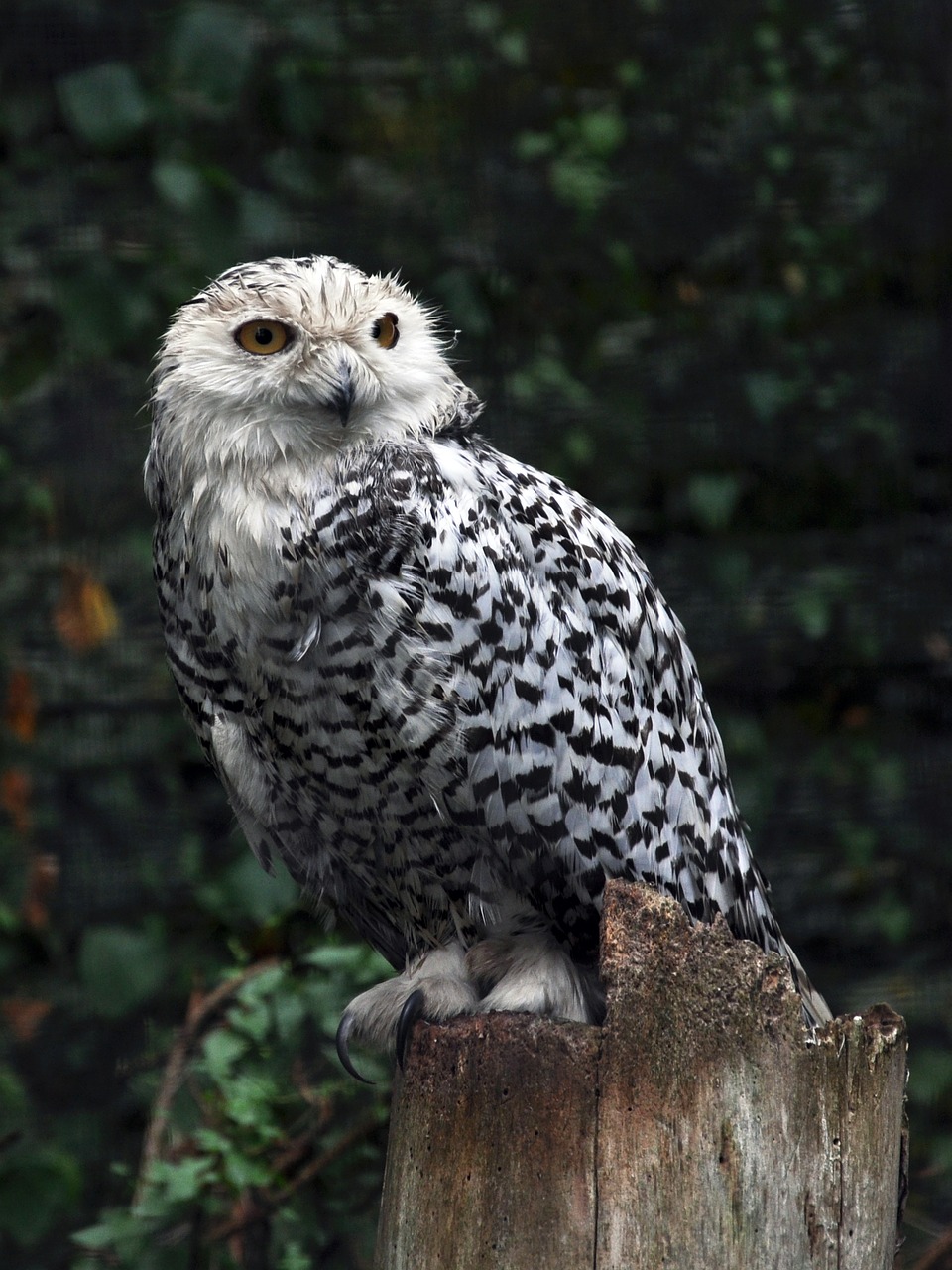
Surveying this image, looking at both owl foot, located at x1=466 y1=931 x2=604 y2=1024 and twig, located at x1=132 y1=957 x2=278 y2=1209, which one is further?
twig, located at x1=132 y1=957 x2=278 y2=1209

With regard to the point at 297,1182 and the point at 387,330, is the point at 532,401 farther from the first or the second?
the point at 297,1182

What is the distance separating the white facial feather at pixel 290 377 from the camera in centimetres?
206

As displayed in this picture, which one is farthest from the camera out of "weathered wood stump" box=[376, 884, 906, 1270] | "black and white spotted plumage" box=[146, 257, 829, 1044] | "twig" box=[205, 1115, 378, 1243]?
"twig" box=[205, 1115, 378, 1243]

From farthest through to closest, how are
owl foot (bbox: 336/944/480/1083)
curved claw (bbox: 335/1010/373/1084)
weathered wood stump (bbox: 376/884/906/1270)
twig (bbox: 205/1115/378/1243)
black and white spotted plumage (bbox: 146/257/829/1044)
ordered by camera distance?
twig (bbox: 205/1115/378/1243) < curved claw (bbox: 335/1010/373/1084) < owl foot (bbox: 336/944/480/1083) < black and white spotted plumage (bbox: 146/257/829/1044) < weathered wood stump (bbox: 376/884/906/1270)

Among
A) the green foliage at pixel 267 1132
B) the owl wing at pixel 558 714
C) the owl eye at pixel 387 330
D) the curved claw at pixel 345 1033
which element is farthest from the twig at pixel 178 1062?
→ the owl eye at pixel 387 330

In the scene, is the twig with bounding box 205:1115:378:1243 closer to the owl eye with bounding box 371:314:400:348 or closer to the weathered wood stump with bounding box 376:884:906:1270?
the weathered wood stump with bounding box 376:884:906:1270

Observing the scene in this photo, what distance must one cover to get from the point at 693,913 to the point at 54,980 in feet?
5.77

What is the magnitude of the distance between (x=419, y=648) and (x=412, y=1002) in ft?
1.77

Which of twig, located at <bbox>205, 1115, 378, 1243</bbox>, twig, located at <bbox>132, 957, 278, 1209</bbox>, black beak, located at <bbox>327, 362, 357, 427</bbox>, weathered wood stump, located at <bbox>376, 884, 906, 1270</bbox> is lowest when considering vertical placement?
weathered wood stump, located at <bbox>376, 884, 906, 1270</bbox>

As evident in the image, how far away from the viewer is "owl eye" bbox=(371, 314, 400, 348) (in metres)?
2.15

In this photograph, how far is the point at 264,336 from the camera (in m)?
2.09

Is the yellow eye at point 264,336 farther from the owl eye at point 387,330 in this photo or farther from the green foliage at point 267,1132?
the green foliage at point 267,1132

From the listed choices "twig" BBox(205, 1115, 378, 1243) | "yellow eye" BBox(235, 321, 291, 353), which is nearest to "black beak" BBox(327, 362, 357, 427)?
"yellow eye" BBox(235, 321, 291, 353)

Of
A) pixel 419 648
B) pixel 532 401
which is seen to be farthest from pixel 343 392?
A: pixel 532 401
